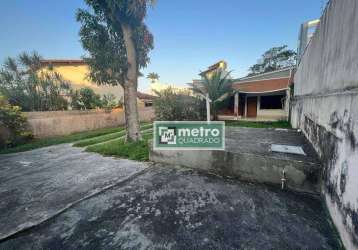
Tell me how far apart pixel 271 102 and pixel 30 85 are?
62.9ft

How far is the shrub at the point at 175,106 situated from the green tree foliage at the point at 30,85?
8.29 m

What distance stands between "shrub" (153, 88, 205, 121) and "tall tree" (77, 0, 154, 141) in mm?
3017

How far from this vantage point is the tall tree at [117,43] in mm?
6734

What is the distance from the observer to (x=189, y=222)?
259cm

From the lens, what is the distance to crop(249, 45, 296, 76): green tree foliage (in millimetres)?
31547

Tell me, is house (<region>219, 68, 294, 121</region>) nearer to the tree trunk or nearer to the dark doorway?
the dark doorway

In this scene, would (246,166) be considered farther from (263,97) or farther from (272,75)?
(263,97)

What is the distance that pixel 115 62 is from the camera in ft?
23.0

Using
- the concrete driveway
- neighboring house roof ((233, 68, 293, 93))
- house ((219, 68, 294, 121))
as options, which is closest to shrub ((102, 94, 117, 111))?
house ((219, 68, 294, 121))

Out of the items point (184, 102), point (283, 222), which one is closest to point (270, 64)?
point (184, 102)

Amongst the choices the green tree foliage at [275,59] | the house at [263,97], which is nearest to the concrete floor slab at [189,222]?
the house at [263,97]

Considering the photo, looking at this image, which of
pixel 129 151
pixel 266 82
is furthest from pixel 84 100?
pixel 266 82

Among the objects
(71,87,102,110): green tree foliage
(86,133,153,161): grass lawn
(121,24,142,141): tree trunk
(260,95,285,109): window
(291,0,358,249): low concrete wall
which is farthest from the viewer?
(260,95,285,109): window

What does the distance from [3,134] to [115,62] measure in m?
7.38
